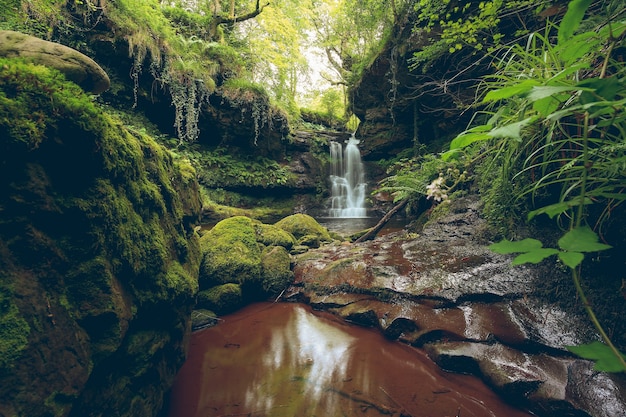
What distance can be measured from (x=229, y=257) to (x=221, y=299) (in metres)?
0.60

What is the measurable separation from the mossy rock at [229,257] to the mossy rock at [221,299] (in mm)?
128

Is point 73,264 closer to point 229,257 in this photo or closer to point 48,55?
point 48,55

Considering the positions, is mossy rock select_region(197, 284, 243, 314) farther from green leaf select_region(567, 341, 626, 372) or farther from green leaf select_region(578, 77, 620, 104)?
green leaf select_region(578, 77, 620, 104)

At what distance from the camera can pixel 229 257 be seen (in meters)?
3.85

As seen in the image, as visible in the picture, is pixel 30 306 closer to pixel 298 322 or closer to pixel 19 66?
pixel 19 66

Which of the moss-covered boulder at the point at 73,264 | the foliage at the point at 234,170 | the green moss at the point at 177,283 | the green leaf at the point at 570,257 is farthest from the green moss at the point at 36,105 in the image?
the foliage at the point at 234,170

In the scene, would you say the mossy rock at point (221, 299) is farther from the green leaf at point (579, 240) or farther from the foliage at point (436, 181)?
the foliage at point (436, 181)

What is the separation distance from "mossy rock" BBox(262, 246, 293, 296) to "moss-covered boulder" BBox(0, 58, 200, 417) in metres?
2.10

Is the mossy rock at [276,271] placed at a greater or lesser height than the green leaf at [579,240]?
lesser

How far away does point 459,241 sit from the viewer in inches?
142

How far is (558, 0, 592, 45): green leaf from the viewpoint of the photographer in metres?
0.82

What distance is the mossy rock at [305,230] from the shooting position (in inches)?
230

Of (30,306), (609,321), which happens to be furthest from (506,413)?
(30,306)

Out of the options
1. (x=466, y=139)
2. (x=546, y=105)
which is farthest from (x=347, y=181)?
(x=466, y=139)
